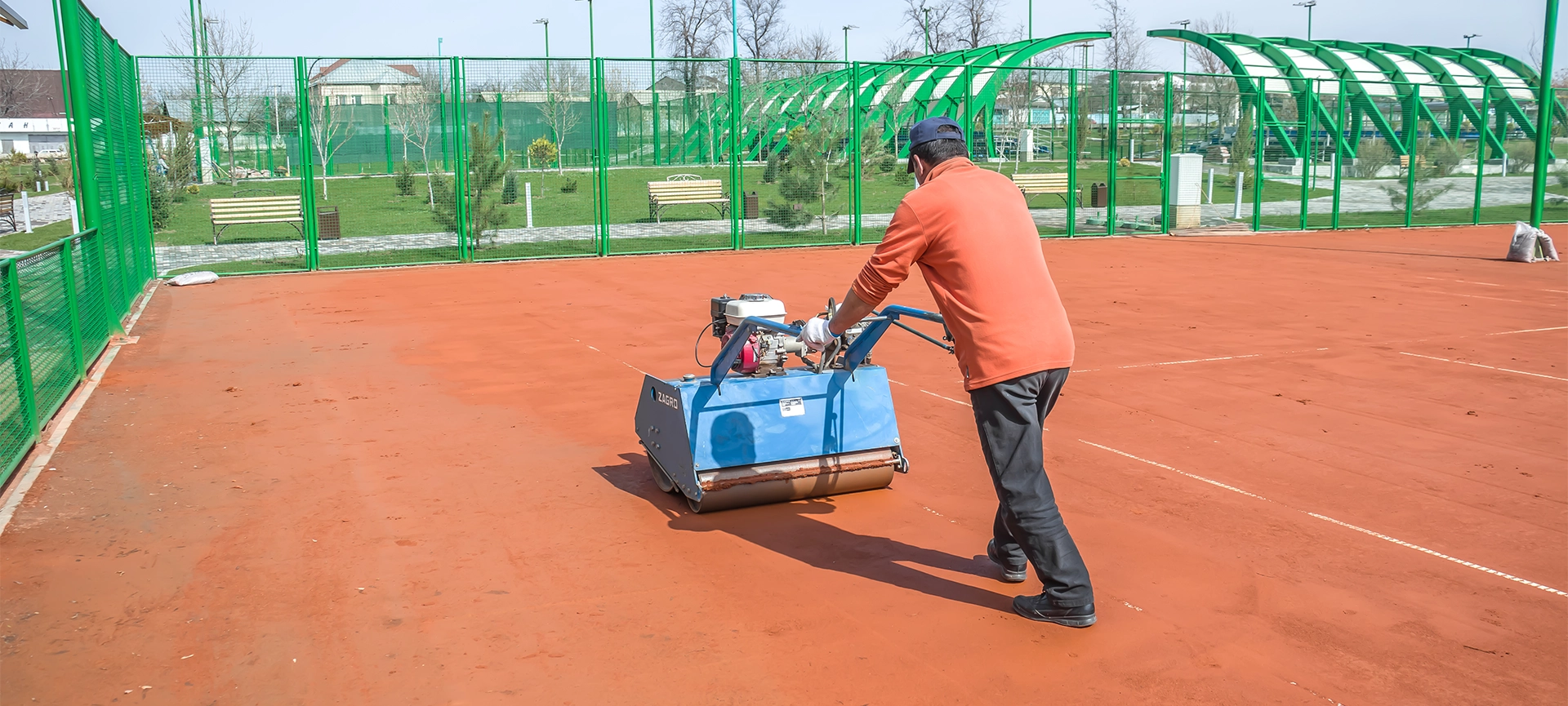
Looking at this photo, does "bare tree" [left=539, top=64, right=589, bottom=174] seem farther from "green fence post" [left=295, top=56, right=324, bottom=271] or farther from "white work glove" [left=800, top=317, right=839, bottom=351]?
"white work glove" [left=800, top=317, right=839, bottom=351]

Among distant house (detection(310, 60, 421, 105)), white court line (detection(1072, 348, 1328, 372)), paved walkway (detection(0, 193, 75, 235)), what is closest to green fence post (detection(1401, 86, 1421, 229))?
white court line (detection(1072, 348, 1328, 372))

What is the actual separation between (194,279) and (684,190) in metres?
8.89

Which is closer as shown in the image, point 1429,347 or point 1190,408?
point 1190,408

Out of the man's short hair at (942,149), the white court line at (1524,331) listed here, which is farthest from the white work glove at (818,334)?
the white court line at (1524,331)

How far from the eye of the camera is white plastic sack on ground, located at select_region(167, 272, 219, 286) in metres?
15.1

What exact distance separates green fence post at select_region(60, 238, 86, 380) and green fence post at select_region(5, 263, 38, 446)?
1565 mm

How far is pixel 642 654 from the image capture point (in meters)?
3.90

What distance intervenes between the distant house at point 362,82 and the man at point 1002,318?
14.5 meters

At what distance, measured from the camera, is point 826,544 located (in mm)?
5051

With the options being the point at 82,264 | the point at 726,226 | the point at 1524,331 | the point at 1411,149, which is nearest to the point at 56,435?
the point at 82,264

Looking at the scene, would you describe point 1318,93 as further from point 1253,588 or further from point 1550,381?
point 1253,588

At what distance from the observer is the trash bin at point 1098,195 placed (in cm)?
2372

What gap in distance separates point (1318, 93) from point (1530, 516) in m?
20.8

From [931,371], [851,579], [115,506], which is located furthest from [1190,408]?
[115,506]
